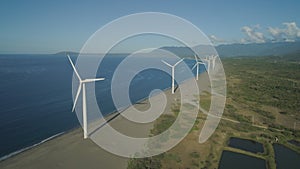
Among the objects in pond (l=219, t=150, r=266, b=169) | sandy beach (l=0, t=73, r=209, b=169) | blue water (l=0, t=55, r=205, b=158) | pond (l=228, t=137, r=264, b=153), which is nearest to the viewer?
sandy beach (l=0, t=73, r=209, b=169)

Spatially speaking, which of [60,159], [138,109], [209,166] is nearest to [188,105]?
[138,109]

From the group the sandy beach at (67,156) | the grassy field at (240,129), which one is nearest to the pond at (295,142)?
the grassy field at (240,129)

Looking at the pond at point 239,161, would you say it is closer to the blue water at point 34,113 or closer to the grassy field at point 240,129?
the grassy field at point 240,129

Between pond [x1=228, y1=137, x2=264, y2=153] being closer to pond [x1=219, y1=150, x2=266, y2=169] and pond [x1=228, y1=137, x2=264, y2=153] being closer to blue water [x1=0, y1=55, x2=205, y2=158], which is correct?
pond [x1=219, y1=150, x2=266, y2=169]

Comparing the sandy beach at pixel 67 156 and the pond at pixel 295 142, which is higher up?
the sandy beach at pixel 67 156

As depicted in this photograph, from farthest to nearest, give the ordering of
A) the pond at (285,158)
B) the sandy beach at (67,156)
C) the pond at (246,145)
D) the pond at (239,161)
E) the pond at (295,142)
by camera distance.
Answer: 1. the pond at (295,142)
2. the pond at (246,145)
3. the pond at (285,158)
4. the pond at (239,161)
5. the sandy beach at (67,156)

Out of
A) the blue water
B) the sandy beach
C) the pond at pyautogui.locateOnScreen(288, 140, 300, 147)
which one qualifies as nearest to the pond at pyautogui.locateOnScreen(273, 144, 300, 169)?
the pond at pyautogui.locateOnScreen(288, 140, 300, 147)
